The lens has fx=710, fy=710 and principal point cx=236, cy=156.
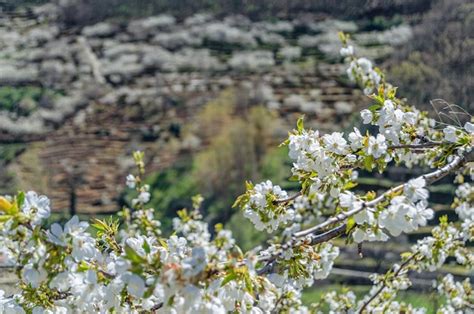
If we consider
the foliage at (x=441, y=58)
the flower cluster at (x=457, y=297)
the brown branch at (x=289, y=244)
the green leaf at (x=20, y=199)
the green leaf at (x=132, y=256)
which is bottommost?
the foliage at (x=441, y=58)

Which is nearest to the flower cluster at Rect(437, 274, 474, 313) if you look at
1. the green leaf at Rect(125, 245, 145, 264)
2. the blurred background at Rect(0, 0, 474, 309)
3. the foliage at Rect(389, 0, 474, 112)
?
the green leaf at Rect(125, 245, 145, 264)

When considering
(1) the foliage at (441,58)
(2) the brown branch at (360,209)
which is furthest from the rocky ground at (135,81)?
(2) the brown branch at (360,209)

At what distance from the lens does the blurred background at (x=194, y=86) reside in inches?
417

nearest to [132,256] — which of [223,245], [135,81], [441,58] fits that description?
[223,245]

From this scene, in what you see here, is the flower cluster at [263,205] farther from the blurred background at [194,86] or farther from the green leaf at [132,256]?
the blurred background at [194,86]

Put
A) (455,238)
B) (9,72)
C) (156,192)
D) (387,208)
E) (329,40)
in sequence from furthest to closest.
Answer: (329,40), (9,72), (156,192), (455,238), (387,208)

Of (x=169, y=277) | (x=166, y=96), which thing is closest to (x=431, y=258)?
(x=169, y=277)

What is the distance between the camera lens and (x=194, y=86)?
13609 millimetres

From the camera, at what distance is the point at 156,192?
10.4 m

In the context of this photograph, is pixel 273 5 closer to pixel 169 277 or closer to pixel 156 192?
pixel 156 192

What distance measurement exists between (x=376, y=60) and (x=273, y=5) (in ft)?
11.9

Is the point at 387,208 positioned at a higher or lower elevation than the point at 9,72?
higher

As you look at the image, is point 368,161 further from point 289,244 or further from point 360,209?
point 289,244

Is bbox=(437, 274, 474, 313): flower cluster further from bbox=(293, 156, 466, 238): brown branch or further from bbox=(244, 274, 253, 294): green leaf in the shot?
bbox=(244, 274, 253, 294): green leaf
